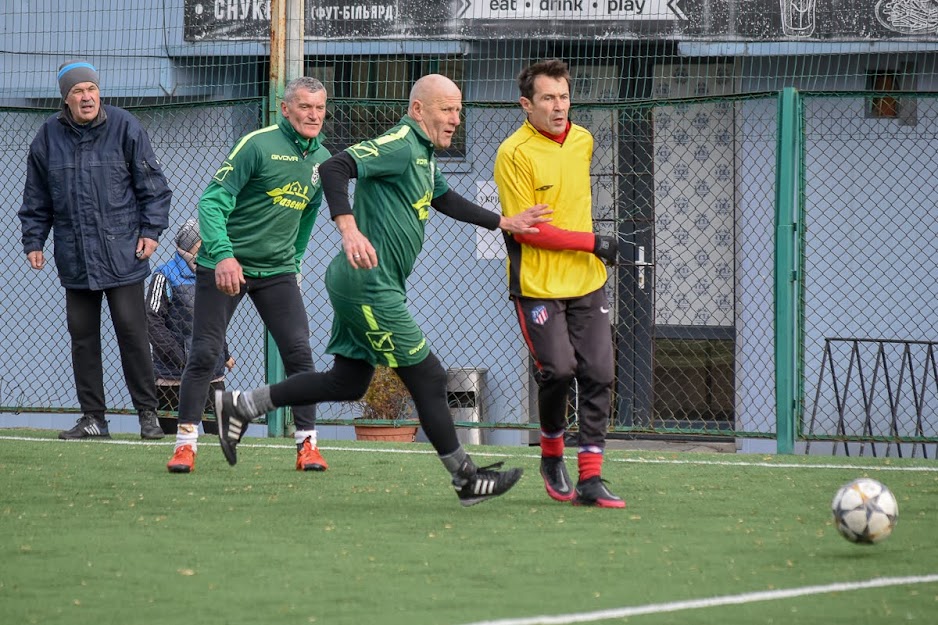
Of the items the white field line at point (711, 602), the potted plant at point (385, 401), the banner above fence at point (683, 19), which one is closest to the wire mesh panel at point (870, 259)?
the banner above fence at point (683, 19)

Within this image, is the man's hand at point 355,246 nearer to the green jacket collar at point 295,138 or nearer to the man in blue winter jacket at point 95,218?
the green jacket collar at point 295,138

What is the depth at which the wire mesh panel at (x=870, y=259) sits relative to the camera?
11.8 metres

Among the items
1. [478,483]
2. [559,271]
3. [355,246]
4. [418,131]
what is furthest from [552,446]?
[418,131]

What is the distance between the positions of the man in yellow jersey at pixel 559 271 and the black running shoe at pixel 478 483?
36 centimetres

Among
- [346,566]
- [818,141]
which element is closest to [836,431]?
[818,141]

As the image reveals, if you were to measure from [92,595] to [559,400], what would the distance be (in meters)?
2.57

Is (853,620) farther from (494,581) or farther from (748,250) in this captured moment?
(748,250)

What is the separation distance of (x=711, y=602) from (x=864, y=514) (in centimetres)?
101

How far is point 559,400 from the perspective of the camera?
6285 mm

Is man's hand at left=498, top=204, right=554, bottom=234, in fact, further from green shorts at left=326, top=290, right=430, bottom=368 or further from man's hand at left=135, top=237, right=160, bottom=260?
man's hand at left=135, top=237, right=160, bottom=260

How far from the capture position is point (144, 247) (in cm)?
902

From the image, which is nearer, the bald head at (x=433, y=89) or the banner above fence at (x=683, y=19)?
the bald head at (x=433, y=89)

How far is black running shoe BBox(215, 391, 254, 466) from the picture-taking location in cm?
645

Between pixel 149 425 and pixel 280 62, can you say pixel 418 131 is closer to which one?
pixel 149 425
